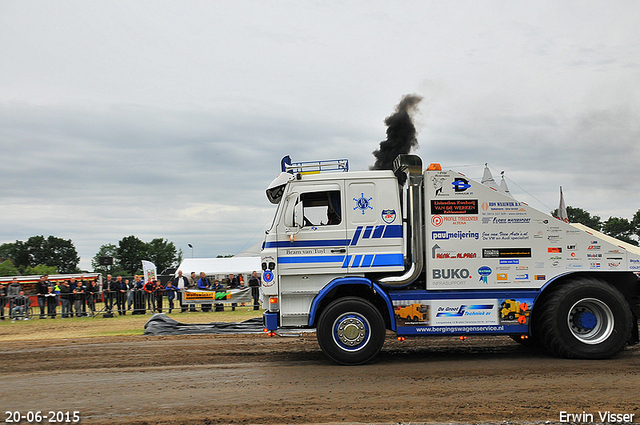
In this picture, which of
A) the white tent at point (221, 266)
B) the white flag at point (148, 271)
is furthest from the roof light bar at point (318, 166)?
the white tent at point (221, 266)

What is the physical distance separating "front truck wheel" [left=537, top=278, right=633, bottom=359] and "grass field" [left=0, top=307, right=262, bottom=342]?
11.0m

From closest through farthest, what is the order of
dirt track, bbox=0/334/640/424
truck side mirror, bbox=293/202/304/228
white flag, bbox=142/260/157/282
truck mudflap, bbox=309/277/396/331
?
dirt track, bbox=0/334/640/424 → truck mudflap, bbox=309/277/396/331 → truck side mirror, bbox=293/202/304/228 → white flag, bbox=142/260/157/282

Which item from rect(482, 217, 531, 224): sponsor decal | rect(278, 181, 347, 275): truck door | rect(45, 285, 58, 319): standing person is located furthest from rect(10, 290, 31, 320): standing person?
rect(482, 217, 531, 224): sponsor decal

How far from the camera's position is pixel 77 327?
17.3 m

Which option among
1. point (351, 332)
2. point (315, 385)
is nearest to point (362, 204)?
point (351, 332)

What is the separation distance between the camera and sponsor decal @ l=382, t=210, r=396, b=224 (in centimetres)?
846

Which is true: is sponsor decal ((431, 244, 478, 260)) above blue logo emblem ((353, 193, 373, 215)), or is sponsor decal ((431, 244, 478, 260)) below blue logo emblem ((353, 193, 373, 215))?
below

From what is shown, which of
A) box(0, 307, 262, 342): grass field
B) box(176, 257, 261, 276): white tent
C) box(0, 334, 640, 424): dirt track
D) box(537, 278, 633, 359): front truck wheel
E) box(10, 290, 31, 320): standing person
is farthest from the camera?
box(176, 257, 261, 276): white tent

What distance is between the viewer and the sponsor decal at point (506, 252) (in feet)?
27.6

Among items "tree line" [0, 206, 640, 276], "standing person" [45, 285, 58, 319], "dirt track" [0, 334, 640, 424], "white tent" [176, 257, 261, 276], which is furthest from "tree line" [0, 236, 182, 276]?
"dirt track" [0, 334, 640, 424]

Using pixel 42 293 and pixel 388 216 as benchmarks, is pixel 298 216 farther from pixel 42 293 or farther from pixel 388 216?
pixel 42 293

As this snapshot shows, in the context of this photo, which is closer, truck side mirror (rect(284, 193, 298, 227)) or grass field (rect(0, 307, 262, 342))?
truck side mirror (rect(284, 193, 298, 227))

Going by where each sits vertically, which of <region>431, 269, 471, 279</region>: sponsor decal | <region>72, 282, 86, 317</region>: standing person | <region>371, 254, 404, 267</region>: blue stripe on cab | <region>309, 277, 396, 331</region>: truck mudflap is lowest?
<region>72, 282, 86, 317</region>: standing person

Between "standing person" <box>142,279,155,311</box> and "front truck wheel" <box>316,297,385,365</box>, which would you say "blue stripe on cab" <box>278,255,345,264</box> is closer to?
"front truck wheel" <box>316,297,385,365</box>
